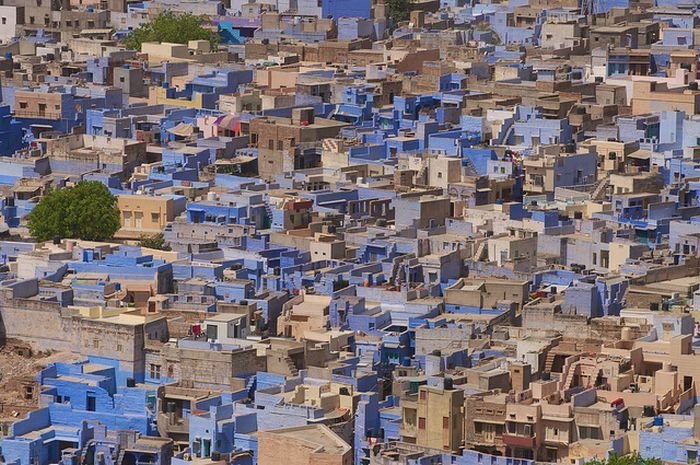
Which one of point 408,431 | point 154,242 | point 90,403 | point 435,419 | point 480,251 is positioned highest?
point 480,251

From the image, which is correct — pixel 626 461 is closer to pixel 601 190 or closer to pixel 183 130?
pixel 601 190

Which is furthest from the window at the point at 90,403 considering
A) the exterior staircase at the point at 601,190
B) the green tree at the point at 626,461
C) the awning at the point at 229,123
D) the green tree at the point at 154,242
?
the awning at the point at 229,123

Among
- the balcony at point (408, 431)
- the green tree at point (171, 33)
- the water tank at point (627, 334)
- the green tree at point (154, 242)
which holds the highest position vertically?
the green tree at point (171, 33)

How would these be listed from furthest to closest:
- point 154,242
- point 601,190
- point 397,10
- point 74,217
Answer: point 397,10
point 601,190
point 74,217
point 154,242

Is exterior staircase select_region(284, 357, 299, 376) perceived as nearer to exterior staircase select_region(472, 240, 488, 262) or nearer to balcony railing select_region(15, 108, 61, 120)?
exterior staircase select_region(472, 240, 488, 262)

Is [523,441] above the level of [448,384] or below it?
below

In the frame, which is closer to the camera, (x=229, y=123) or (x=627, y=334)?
(x=627, y=334)

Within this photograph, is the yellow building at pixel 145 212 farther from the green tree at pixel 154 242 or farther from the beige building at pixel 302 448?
the beige building at pixel 302 448

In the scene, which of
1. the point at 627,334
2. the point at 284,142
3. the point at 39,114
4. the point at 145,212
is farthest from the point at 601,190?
the point at 39,114
